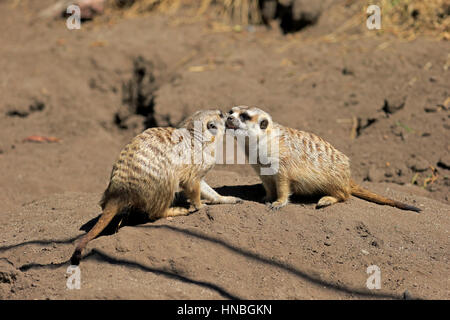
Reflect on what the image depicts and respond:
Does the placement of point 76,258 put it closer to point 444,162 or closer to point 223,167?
point 223,167

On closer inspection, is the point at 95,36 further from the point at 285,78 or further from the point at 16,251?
the point at 16,251

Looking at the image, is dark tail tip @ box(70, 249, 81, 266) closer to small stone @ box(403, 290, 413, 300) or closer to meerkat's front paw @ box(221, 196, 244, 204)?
meerkat's front paw @ box(221, 196, 244, 204)

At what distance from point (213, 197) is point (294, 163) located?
2.15 ft

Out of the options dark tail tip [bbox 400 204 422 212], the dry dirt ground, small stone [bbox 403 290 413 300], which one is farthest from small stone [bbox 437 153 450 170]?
small stone [bbox 403 290 413 300]

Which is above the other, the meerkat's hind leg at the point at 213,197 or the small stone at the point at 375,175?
the meerkat's hind leg at the point at 213,197

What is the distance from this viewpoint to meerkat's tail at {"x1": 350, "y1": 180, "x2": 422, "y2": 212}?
3723 millimetres

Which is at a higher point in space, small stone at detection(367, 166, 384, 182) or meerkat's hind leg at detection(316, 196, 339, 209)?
meerkat's hind leg at detection(316, 196, 339, 209)

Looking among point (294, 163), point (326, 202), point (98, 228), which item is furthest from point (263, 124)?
point (98, 228)

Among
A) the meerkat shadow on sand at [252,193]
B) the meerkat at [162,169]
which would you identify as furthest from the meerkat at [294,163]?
the meerkat at [162,169]

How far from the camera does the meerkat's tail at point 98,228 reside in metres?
2.93

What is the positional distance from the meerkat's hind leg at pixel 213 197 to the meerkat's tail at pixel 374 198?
35.4 inches

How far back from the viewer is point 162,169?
3352 millimetres

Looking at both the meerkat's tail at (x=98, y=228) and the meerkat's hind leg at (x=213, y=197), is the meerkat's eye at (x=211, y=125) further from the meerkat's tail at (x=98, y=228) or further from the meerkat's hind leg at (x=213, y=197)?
the meerkat's tail at (x=98, y=228)

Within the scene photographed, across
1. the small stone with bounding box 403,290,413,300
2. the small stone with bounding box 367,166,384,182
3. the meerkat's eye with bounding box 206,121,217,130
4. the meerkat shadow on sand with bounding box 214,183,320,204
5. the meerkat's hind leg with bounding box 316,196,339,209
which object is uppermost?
the meerkat's eye with bounding box 206,121,217,130
